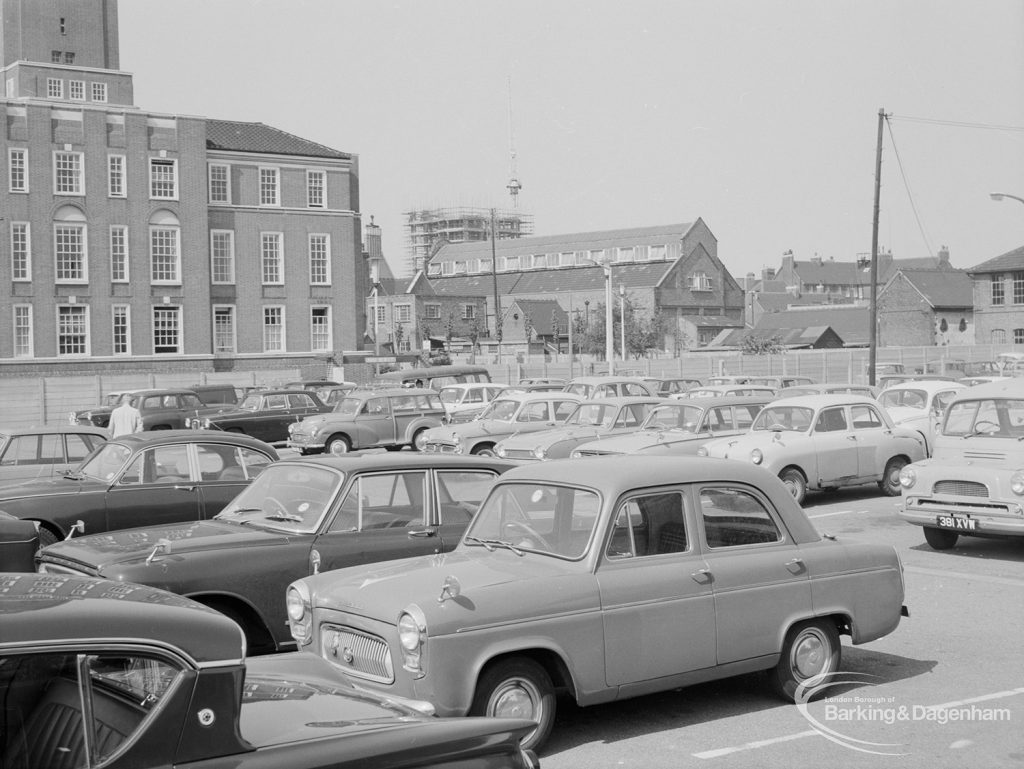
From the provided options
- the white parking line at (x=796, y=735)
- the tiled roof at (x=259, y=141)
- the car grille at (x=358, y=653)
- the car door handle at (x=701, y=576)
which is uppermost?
the tiled roof at (x=259, y=141)

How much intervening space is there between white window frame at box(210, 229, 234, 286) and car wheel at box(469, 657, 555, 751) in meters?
54.4

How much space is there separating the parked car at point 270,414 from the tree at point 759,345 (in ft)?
177

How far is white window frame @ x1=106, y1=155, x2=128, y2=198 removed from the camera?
5475 cm

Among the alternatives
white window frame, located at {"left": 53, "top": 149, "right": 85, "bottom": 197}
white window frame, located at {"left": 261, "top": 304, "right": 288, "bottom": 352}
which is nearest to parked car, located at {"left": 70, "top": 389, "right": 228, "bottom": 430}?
white window frame, located at {"left": 53, "top": 149, "right": 85, "bottom": 197}

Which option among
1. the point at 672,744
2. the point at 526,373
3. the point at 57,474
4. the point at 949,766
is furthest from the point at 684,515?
the point at 526,373

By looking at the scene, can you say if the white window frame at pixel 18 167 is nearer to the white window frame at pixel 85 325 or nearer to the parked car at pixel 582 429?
the white window frame at pixel 85 325

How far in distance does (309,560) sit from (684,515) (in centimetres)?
278

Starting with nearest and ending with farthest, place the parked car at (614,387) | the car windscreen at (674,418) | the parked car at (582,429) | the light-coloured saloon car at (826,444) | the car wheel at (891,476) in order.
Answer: the light-coloured saloon car at (826,444) → the car wheel at (891,476) → the car windscreen at (674,418) → the parked car at (582,429) → the parked car at (614,387)

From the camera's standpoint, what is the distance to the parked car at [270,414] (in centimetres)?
3120

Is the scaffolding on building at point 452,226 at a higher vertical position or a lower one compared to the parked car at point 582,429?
higher

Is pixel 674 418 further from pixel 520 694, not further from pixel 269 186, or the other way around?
pixel 269 186

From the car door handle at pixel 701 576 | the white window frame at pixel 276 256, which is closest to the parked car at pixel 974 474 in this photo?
the car door handle at pixel 701 576

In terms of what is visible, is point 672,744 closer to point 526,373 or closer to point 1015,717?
point 1015,717

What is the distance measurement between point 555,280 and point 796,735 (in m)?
101
